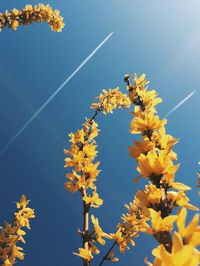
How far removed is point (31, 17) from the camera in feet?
24.8

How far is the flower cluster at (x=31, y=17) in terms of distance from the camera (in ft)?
23.7

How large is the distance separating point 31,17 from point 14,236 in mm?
5218

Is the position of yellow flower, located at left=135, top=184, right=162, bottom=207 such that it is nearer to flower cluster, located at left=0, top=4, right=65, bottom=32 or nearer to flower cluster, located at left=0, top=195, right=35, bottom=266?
flower cluster, located at left=0, top=195, right=35, bottom=266

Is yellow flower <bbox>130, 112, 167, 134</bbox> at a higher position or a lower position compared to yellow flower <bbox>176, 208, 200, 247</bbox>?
higher

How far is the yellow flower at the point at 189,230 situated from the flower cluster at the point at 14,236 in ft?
10.6

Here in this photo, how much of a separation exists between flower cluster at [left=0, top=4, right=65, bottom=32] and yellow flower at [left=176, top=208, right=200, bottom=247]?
6756mm

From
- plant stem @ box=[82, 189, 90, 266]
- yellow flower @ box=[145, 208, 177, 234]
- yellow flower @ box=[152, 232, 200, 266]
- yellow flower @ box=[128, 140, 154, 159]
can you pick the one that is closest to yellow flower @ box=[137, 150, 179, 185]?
yellow flower @ box=[128, 140, 154, 159]

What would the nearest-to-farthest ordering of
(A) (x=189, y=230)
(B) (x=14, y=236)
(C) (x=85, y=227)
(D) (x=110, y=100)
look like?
1. (A) (x=189, y=230)
2. (C) (x=85, y=227)
3. (B) (x=14, y=236)
4. (D) (x=110, y=100)

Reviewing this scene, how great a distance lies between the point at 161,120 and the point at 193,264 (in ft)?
4.82

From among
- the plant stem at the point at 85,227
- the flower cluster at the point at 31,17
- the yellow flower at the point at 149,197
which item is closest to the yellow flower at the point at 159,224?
the yellow flower at the point at 149,197

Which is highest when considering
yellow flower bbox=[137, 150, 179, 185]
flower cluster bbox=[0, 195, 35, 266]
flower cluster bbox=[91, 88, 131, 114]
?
flower cluster bbox=[91, 88, 131, 114]

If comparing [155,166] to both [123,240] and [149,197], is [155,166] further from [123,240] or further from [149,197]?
[123,240]

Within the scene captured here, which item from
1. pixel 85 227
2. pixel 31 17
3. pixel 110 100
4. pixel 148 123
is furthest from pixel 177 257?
pixel 31 17

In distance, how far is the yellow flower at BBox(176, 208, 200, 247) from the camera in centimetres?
148
